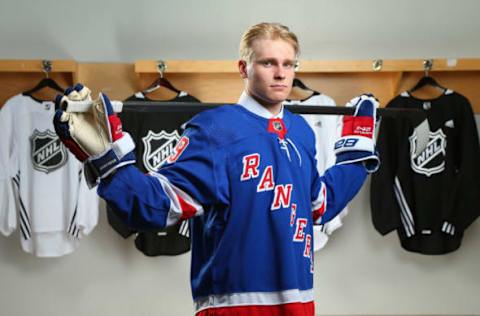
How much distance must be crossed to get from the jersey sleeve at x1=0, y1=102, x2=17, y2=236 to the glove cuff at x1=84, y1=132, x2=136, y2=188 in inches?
68.1

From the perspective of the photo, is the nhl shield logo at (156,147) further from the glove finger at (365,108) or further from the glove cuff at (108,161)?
the glove cuff at (108,161)

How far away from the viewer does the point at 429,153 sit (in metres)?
2.95

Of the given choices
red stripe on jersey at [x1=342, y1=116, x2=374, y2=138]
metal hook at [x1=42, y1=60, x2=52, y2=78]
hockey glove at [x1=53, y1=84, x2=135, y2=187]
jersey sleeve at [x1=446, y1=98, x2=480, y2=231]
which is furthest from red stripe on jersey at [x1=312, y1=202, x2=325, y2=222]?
metal hook at [x1=42, y1=60, x2=52, y2=78]

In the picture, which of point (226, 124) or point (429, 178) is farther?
point (429, 178)

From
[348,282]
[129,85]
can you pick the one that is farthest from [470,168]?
[129,85]

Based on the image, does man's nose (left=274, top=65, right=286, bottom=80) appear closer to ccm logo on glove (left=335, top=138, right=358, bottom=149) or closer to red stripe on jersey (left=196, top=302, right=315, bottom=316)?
ccm logo on glove (left=335, top=138, right=358, bottom=149)

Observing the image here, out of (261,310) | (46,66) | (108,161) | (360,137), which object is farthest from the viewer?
(46,66)

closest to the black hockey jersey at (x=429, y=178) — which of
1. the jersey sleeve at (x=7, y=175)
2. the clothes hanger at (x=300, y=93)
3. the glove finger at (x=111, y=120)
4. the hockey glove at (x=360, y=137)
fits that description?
the clothes hanger at (x=300, y=93)

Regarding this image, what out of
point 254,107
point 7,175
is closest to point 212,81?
point 7,175

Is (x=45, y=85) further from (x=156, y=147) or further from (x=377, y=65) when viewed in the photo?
(x=377, y=65)

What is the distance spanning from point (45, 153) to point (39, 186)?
0.52 ft

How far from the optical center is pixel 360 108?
176 cm

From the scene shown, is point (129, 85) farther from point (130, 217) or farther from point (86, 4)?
point (130, 217)

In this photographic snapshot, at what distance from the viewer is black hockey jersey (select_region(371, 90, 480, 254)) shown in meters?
2.92
